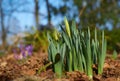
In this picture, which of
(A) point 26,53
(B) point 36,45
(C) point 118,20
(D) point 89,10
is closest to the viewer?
(A) point 26,53

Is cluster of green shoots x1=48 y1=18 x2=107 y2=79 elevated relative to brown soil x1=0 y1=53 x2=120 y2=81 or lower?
elevated

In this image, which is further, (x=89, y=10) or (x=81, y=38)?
(x=89, y=10)

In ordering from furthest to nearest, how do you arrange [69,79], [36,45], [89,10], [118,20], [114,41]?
[89,10], [118,20], [114,41], [36,45], [69,79]

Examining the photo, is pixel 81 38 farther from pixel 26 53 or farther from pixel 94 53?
pixel 26 53

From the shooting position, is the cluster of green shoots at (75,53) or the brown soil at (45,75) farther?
the cluster of green shoots at (75,53)

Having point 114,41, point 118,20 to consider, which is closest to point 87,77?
point 114,41

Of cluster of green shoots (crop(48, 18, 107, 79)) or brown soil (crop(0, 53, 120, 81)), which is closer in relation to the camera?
brown soil (crop(0, 53, 120, 81))

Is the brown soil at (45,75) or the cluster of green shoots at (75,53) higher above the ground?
the cluster of green shoots at (75,53)

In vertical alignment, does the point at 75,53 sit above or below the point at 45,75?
above
